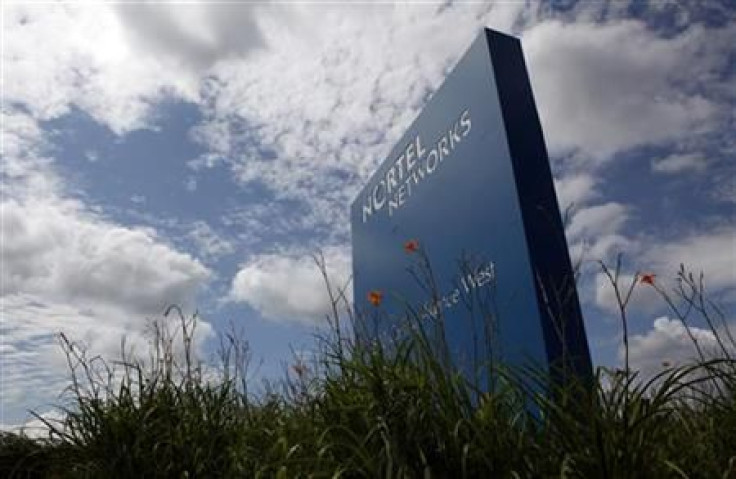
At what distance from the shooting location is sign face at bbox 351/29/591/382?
3.50 meters

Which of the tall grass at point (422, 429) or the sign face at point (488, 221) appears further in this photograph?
the sign face at point (488, 221)

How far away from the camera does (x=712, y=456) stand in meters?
2.07

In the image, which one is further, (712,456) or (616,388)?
(712,456)

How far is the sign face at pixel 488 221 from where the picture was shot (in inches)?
138

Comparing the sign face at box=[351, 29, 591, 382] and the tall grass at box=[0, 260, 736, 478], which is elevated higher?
the sign face at box=[351, 29, 591, 382]

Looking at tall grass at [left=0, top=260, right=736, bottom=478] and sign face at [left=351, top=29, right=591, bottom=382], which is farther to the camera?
sign face at [left=351, top=29, right=591, bottom=382]

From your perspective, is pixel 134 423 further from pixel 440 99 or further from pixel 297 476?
pixel 440 99

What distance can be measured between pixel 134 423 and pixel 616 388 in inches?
80.8

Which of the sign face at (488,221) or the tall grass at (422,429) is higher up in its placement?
the sign face at (488,221)

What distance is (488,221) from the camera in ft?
13.6

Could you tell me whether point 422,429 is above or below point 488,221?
below

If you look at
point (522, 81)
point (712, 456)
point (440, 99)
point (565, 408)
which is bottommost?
point (712, 456)

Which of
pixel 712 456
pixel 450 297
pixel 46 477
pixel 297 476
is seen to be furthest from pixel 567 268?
pixel 46 477

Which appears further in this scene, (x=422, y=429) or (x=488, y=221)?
(x=488, y=221)
